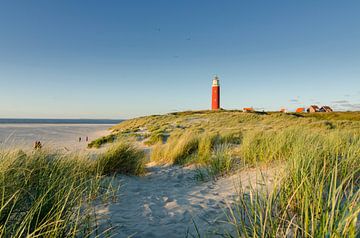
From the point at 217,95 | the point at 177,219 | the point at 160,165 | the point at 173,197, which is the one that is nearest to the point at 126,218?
the point at 177,219

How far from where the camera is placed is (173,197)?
327 centimetres

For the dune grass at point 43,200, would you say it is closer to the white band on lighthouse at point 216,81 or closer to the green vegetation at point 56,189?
the green vegetation at point 56,189

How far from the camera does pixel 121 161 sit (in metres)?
4.82

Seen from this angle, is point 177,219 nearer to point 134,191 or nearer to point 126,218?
point 126,218

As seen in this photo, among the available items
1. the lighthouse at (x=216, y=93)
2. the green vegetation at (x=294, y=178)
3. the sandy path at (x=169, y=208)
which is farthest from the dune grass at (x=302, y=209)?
the lighthouse at (x=216, y=93)

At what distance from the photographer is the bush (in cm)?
458

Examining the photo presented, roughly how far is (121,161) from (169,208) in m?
2.32

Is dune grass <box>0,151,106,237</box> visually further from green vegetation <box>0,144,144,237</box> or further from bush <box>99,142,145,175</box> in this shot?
bush <box>99,142,145,175</box>

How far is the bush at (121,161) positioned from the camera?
458 cm

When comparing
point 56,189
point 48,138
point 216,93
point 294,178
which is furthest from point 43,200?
point 216,93

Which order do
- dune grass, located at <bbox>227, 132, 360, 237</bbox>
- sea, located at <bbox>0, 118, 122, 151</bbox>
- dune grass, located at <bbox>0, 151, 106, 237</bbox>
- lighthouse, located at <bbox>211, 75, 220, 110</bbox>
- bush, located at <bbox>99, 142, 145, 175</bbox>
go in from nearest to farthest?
1. dune grass, located at <bbox>227, 132, 360, 237</bbox>
2. dune grass, located at <bbox>0, 151, 106, 237</bbox>
3. bush, located at <bbox>99, 142, 145, 175</bbox>
4. sea, located at <bbox>0, 118, 122, 151</bbox>
5. lighthouse, located at <bbox>211, 75, 220, 110</bbox>

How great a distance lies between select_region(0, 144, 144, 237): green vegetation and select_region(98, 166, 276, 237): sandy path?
0.88ft

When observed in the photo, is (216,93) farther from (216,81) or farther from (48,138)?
(48,138)

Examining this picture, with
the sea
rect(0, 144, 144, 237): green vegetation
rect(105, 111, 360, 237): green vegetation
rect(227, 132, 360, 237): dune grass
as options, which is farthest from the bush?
rect(227, 132, 360, 237): dune grass
